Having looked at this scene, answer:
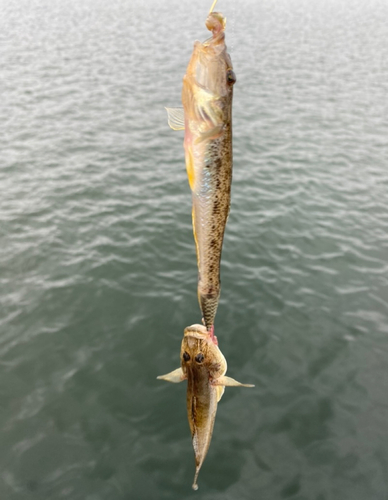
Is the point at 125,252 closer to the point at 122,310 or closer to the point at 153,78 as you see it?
the point at 122,310

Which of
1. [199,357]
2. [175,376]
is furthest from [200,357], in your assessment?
[175,376]

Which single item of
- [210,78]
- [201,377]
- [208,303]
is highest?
[210,78]

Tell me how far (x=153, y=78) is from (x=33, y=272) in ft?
71.3

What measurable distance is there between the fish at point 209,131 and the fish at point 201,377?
57.6 inches

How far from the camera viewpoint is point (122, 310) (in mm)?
12297

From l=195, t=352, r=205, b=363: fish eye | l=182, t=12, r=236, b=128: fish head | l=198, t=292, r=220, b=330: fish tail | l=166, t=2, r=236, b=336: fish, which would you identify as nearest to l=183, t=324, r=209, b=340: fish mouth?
l=195, t=352, r=205, b=363: fish eye

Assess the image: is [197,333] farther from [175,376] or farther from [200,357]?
[175,376]

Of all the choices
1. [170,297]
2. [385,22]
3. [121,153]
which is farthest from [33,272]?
[385,22]

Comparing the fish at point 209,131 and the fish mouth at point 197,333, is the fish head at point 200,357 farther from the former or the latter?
the fish at point 209,131

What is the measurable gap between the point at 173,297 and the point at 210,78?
10338 millimetres

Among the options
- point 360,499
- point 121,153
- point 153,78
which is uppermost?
point 153,78

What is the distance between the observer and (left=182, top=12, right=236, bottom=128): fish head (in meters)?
2.71

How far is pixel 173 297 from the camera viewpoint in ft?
41.9

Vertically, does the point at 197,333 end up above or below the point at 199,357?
above
